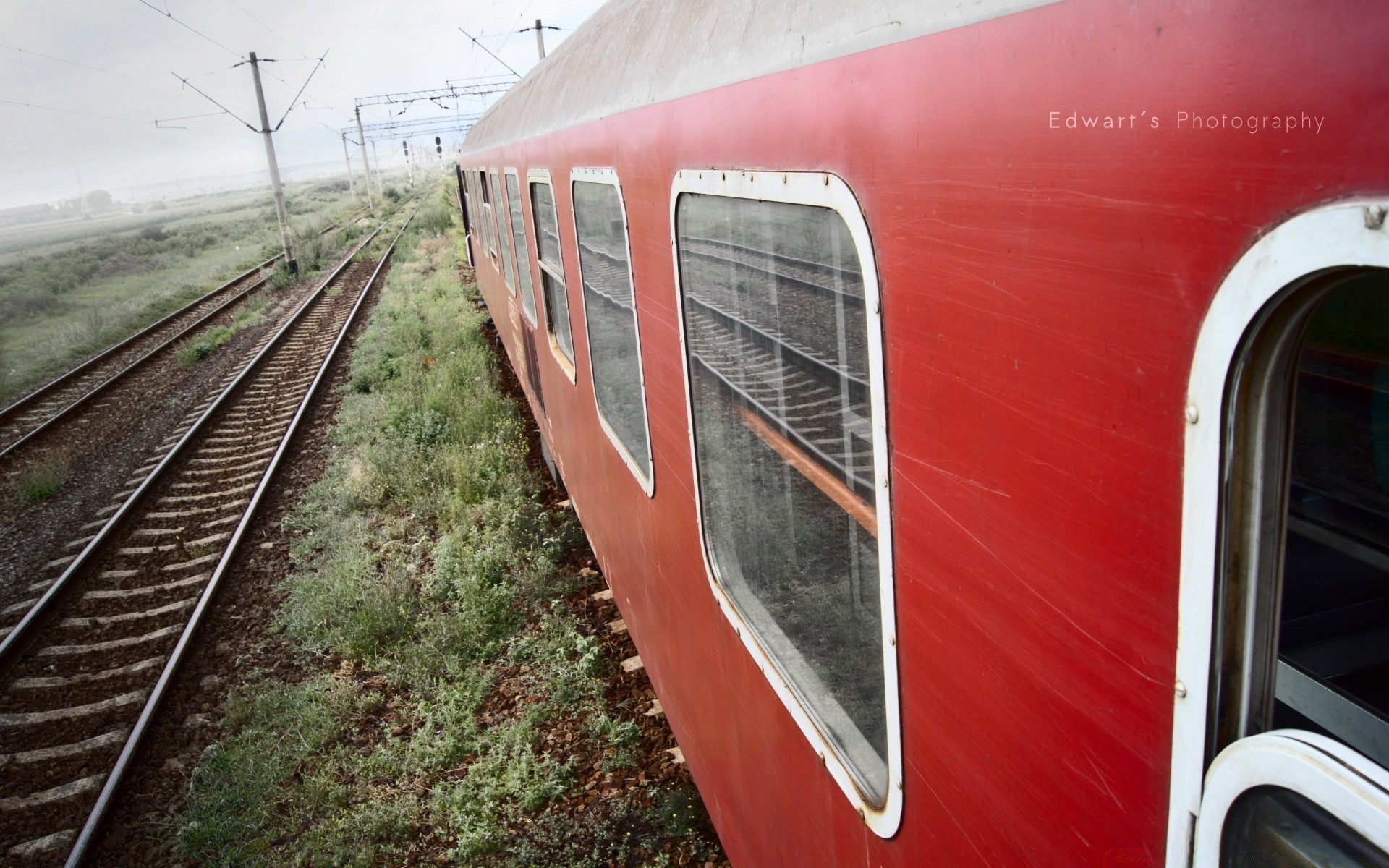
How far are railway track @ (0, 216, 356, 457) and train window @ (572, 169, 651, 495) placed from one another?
1059cm

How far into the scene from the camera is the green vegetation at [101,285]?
775 inches

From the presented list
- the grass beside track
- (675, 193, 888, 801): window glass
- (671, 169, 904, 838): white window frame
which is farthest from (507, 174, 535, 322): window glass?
(671, 169, 904, 838): white window frame

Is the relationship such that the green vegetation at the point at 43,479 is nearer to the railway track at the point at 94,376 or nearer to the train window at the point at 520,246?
the railway track at the point at 94,376

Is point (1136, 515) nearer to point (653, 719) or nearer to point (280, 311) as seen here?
point (653, 719)

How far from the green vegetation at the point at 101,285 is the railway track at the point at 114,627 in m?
8.33

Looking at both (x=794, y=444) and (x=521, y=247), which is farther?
(x=521, y=247)

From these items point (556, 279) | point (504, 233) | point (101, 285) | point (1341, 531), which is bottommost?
point (1341, 531)

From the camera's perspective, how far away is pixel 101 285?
34.8 metres

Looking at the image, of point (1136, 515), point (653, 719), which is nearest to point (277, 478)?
point (653, 719)

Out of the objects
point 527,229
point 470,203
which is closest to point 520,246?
point 527,229

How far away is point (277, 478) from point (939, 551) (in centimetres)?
959

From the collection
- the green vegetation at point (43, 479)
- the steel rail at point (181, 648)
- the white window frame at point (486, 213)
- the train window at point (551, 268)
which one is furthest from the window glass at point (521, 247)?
the green vegetation at point (43, 479)

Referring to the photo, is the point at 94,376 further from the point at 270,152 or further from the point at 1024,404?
the point at 1024,404

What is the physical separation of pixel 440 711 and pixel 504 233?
4.39m
